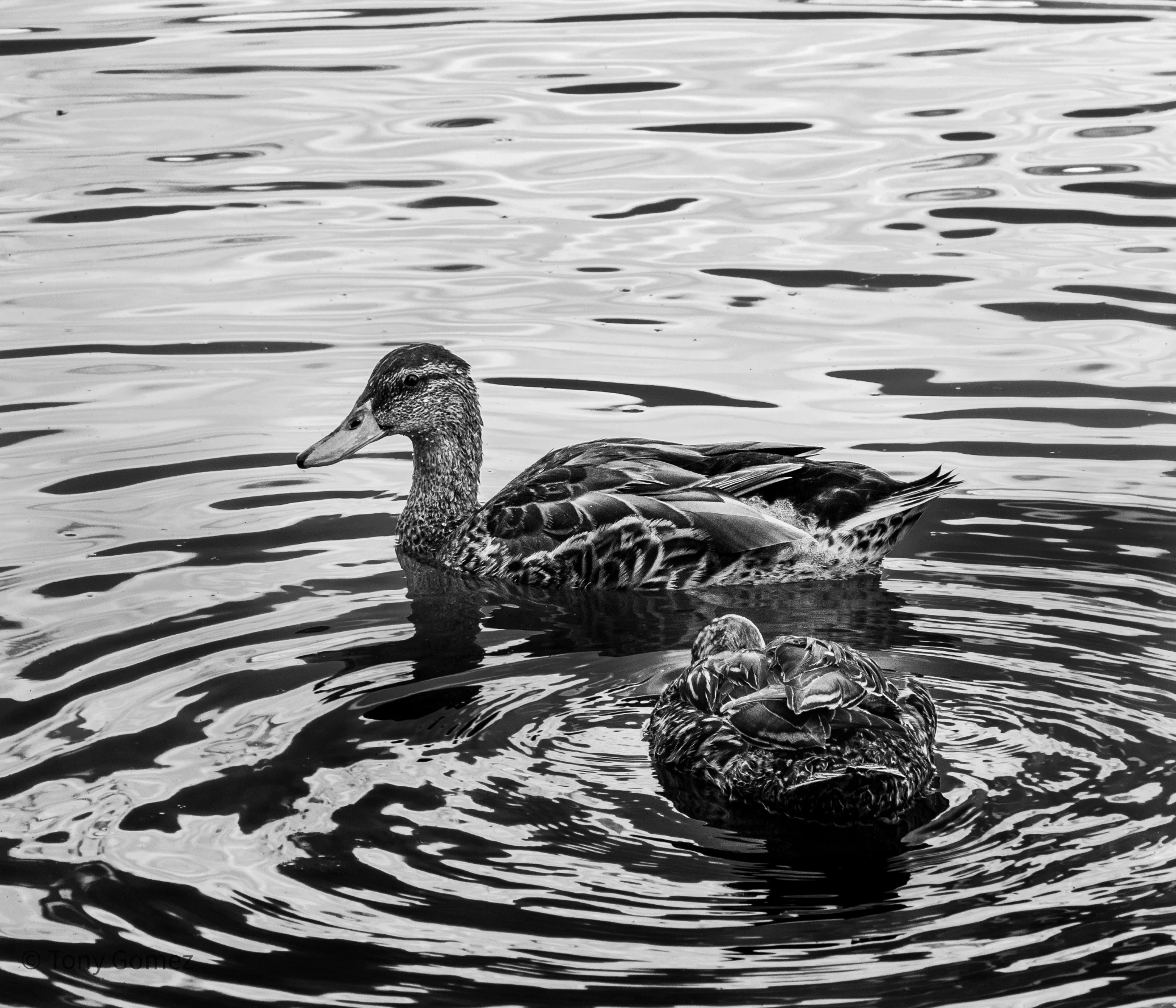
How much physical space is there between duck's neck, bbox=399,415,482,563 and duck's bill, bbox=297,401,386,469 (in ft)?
0.77

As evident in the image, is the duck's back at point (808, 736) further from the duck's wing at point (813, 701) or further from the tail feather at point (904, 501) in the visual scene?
the tail feather at point (904, 501)

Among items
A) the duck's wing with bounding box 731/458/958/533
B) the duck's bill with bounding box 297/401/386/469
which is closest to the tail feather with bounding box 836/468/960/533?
the duck's wing with bounding box 731/458/958/533

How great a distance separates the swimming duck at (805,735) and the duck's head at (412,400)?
3719 millimetres

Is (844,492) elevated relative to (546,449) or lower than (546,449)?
elevated

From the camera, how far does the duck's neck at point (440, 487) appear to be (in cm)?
998

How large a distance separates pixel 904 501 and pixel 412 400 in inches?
109

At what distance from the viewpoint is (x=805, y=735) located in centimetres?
643

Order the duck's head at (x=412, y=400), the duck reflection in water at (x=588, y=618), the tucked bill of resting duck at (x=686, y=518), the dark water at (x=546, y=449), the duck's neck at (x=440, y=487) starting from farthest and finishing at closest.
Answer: the duck's head at (x=412, y=400) < the duck's neck at (x=440, y=487) < the tucked bill of resting duck at (x=686, y=518) < the duck reflection in water at (x=588, y=618) < the dark water at (x=546, y=449)

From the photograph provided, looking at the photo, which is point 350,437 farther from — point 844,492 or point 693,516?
point 844,492

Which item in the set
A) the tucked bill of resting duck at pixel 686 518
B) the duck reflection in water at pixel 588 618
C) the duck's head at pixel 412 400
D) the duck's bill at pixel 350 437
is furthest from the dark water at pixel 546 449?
the duck's head at pixel 412 400

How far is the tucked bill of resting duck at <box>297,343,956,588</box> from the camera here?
9352 millimetres

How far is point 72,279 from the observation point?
14273mm

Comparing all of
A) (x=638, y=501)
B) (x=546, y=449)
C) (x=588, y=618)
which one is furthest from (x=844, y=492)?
(x=546, y=449)

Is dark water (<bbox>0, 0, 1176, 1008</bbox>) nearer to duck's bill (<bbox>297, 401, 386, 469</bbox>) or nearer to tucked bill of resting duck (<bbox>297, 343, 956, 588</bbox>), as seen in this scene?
tucked bill of resting duck (<bbox>297, 343, 956, 588</bbox>)
